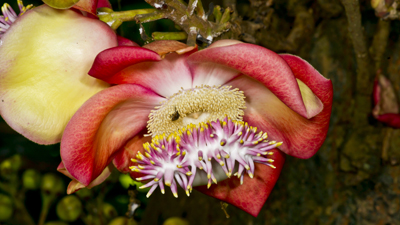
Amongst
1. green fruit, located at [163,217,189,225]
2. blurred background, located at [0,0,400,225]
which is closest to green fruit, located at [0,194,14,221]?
blurred background, located at [0,0,400,225]

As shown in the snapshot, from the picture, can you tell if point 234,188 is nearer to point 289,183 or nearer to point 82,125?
point 82,125

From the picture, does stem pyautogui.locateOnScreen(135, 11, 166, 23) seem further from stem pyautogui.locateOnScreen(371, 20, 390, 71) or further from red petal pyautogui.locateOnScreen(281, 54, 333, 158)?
stem pyautogui.locateOnScreen(371, 20, 390, 71)

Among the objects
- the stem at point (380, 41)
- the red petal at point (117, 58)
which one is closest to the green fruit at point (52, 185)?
the red petal at point (117, 58)

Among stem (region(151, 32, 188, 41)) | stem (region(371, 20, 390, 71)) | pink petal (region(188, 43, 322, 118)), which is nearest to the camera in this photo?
pink petal (region(188, 43, 322, 118))

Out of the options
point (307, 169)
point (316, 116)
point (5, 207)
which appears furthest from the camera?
point (307, 169)

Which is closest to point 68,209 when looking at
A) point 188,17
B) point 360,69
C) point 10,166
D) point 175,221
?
point 10,166

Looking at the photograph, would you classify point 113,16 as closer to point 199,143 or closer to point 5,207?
point 199,143

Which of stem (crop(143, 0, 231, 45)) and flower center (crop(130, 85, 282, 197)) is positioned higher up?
stem (crop(143, 0, 231, 45))
